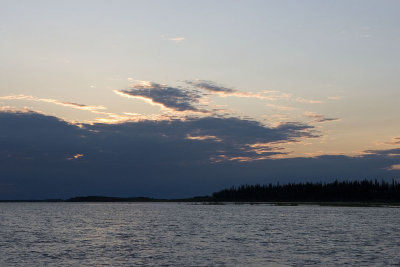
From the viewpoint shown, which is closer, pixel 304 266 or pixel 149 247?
pixel 304 266

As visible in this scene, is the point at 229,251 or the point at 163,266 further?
the point at 229,251

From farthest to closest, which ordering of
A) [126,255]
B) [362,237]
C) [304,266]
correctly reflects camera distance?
[362,237]
[126,255]
[304,266]

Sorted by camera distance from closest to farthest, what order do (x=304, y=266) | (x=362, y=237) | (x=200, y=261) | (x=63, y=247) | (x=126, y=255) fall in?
(x=304, y=266) → (x=200, y=261) → (x=126, y=255) → (x=63, y=247) → (x=362, y=237)

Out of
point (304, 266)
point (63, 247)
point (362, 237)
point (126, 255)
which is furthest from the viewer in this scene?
point (362, 237)

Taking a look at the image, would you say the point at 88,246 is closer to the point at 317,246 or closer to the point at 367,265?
the point at 317,246

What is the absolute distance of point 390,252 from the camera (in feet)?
161

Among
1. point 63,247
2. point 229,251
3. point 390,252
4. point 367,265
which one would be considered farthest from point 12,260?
point 390,252

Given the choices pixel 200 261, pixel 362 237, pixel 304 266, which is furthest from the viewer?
pixel 362 237

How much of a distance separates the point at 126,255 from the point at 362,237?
36.6 metres

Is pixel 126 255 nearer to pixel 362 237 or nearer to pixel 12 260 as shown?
pixel 12 260

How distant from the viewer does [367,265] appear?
40.4 metres

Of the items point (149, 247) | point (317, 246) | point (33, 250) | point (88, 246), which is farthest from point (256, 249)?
point (33, 250)

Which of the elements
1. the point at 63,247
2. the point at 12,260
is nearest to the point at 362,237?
the point at 63,247

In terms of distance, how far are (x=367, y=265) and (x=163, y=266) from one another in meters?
18.0
